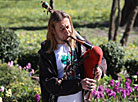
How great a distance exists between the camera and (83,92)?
2.22 m

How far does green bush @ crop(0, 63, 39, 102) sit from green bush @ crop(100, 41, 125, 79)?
1.91 metres

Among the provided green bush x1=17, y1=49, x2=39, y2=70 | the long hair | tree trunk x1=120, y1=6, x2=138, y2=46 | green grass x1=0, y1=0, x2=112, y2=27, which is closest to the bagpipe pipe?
the long hair

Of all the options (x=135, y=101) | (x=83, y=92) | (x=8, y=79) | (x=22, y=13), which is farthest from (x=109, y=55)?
(x=22, y=13)

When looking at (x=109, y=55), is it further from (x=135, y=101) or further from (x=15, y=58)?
(x=15, y=58)

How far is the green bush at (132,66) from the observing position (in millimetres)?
5395

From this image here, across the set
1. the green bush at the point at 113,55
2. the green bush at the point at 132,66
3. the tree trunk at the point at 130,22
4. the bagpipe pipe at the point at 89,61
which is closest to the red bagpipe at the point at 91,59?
the bagpipe pipe at the point at 89,61

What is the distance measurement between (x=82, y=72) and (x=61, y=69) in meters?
0.20

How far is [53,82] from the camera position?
199 centimetres

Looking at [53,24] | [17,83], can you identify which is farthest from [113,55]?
[53,24]

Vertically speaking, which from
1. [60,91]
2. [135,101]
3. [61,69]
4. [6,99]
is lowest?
[135,101]

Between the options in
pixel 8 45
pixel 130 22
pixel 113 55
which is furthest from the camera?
pixel 130 22

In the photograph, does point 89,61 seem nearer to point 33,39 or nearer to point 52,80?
point 52,80

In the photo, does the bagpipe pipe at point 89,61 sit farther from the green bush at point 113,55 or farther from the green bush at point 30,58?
the green bush at point 30,58

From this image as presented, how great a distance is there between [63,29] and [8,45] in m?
4.34
